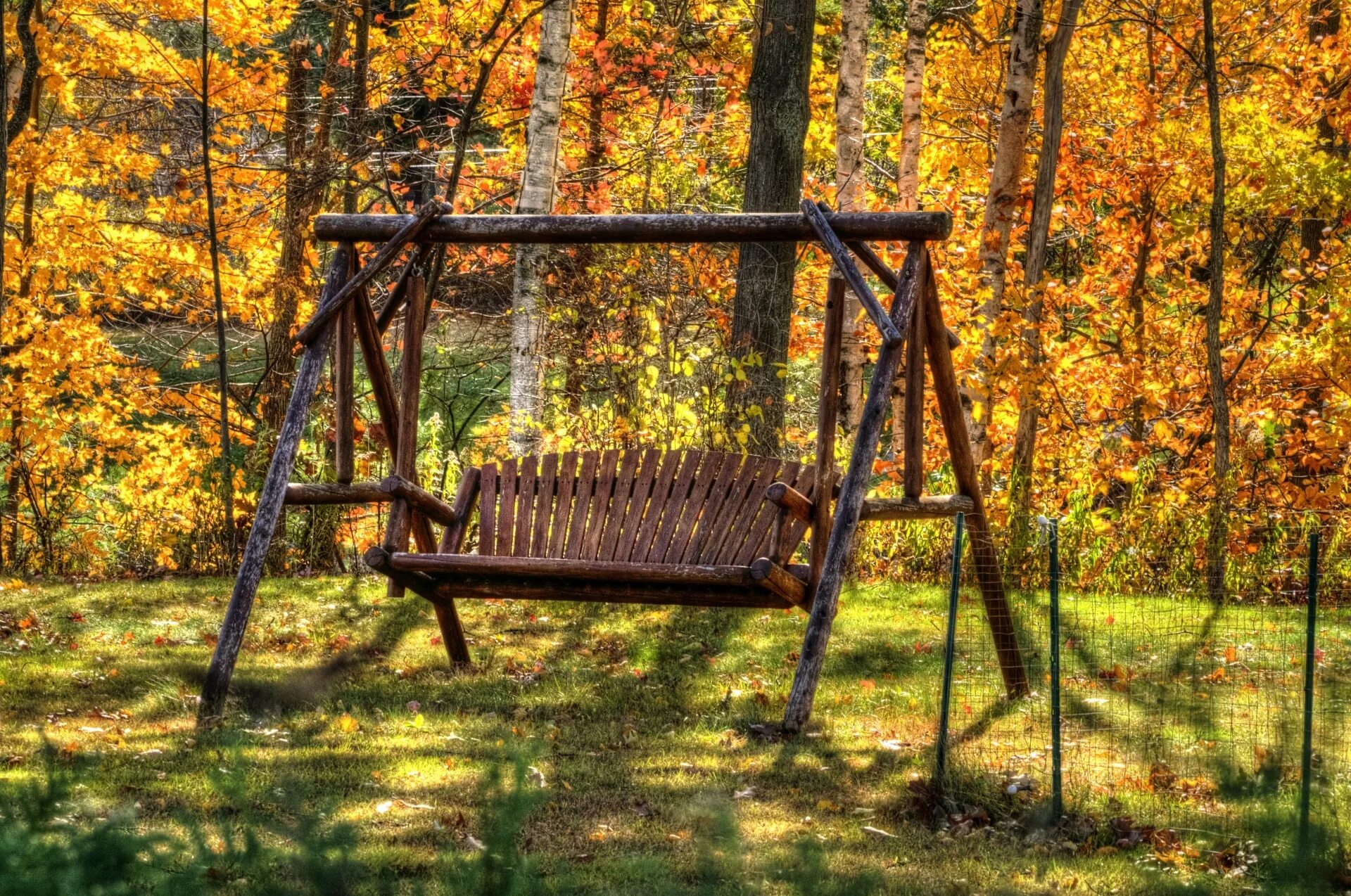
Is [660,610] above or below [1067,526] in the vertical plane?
below

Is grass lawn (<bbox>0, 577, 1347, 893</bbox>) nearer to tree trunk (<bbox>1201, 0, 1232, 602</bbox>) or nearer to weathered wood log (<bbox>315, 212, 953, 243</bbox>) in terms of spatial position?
tree trunk (<bbox>1201, 0, 1232, 602</bbox>)

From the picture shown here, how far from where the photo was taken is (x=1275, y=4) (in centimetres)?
1380

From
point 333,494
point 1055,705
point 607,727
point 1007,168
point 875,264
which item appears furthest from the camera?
point 1007,168

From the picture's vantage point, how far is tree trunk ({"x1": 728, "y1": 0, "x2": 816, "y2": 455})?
8.64 metres

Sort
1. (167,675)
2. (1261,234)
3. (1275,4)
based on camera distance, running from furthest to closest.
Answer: (1261,234)
(1275,4)
(167,675)

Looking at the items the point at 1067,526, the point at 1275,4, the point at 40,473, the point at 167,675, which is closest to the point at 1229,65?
the point at 1275,4

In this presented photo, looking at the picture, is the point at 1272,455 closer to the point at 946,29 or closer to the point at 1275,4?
the point at 1275,4

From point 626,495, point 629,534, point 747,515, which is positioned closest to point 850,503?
point 747,515

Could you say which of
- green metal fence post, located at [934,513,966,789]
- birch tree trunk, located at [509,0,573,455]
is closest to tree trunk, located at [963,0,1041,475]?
birch tree trunk, located at [509,0,573,455]

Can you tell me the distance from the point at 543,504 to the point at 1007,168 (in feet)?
18.0

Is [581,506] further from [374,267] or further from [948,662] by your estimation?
[948,662]

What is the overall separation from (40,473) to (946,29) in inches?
448

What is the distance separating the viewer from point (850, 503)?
16.9 feet

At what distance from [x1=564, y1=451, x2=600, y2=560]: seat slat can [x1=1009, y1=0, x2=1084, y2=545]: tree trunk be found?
383cm
